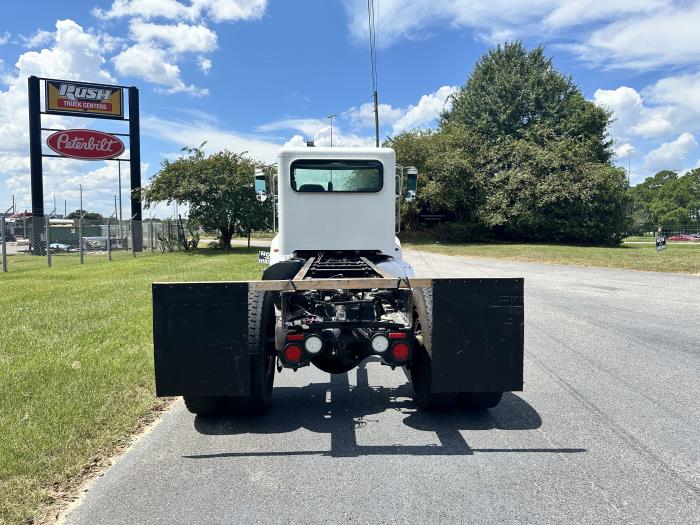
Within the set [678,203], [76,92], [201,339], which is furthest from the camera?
A: [678,203]

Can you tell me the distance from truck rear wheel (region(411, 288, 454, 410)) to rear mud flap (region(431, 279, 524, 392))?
4.4 inches

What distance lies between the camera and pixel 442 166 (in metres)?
33.3

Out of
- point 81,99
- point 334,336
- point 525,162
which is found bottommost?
point 334,336

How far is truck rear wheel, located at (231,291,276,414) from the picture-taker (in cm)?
409

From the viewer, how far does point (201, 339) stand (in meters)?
3.96

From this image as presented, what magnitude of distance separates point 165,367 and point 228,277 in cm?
1035

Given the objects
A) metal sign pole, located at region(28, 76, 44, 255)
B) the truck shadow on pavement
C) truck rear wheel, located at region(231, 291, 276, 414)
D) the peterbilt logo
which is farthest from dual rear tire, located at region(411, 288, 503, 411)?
the peterbilt logo

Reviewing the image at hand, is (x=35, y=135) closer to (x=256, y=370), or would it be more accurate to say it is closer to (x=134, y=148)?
(x=134, y=148)

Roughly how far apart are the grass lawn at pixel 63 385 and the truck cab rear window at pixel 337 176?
300cm

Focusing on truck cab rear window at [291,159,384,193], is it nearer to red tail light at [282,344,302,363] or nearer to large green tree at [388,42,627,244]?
red tail light at [282,344,302,363]

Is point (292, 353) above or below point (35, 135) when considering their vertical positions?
below

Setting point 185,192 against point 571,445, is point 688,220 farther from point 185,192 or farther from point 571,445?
point 571,445

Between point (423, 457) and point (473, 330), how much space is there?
0.99 m

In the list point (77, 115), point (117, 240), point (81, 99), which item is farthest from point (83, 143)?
point (117, 240)
